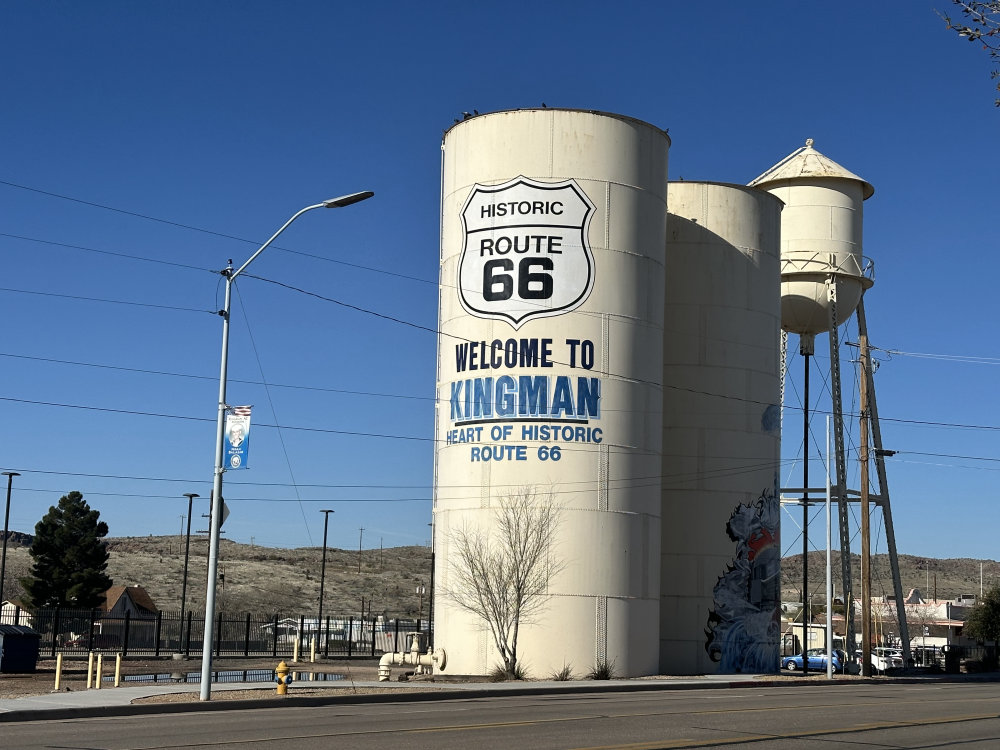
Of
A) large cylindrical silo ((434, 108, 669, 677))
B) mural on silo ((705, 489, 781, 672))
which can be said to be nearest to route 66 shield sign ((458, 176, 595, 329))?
large cylindrical silo ((434, 108, 669, 677))

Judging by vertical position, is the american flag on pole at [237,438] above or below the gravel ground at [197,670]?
above

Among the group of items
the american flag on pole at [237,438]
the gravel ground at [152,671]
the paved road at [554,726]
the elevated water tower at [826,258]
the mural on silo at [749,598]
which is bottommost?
the gravel ground at [152,671]

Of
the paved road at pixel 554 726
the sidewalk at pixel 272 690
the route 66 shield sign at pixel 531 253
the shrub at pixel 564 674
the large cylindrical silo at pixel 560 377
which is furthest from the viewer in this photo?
the route 66 shield sign at pixel 531 253

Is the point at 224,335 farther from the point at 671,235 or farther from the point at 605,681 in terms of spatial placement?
the point at 671,235

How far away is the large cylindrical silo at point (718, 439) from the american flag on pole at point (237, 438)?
2240 cm

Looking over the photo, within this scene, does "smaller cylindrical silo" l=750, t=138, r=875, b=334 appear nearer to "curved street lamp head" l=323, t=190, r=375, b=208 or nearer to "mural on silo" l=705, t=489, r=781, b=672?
"mural on silo" l=705, t=489, r=781, b=672

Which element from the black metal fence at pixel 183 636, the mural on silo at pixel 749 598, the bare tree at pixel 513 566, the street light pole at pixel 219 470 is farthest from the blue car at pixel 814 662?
the street light pole at pixel 219 470

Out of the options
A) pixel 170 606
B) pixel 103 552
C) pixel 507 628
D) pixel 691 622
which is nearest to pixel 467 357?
pixel 507 628

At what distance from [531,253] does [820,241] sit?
695 inches

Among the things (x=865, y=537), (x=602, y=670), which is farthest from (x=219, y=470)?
(x=865, y=537)

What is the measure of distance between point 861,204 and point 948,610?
251 ft

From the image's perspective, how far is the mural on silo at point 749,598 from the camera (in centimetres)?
4566

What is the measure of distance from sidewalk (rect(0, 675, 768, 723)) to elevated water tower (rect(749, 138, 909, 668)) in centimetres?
1552

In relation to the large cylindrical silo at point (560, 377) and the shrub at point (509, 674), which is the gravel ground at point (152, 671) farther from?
the large cylindrical silo at point (560, 377)
